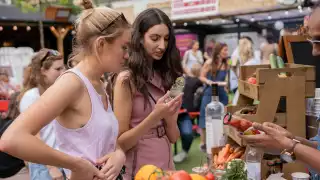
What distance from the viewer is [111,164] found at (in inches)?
56.4

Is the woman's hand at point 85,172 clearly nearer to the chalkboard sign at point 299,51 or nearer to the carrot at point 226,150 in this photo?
the carrot at point 226,150

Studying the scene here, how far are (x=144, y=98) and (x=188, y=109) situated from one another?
498 cm

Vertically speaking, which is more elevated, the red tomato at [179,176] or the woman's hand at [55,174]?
the red tomato at [179,176]

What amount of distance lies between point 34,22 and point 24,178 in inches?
480

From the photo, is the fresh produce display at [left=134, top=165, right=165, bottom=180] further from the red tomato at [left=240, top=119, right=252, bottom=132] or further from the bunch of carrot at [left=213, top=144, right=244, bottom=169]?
the bunch of carrot at [left=213, top=144, right=244, bottom=169]

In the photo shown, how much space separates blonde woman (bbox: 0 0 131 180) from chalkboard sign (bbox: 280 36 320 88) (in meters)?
1.54

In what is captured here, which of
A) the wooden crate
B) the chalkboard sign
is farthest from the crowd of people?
the chalkboard sign

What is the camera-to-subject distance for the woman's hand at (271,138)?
1490 mm

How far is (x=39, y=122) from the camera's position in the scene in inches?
47.8

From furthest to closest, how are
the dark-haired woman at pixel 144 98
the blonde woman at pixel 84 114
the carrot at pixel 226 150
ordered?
the carrot at pixel 226 150 < the dark-haired woman at pixel 144 98 < the blonde woman at pixel 84 114

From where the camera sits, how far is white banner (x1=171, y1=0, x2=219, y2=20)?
346 inches

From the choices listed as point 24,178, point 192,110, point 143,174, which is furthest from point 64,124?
point 192,110

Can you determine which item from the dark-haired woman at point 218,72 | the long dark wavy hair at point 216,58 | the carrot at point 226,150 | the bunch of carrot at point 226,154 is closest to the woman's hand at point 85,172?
the bunch of carrot at point 226,154

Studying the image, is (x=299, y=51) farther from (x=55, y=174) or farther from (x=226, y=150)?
(x=55, y=174)
